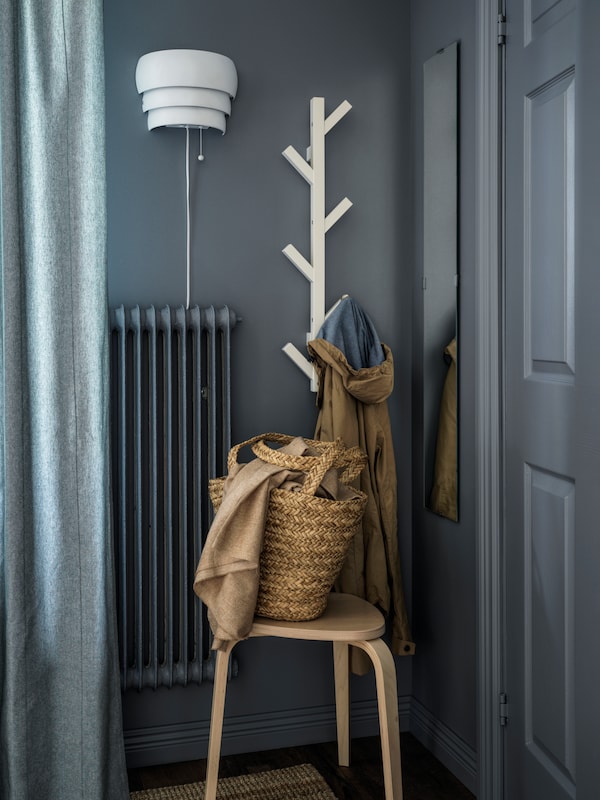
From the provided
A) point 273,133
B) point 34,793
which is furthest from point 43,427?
point 273,133

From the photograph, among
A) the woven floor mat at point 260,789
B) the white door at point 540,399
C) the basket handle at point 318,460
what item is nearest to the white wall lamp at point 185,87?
the white door at point 540,399

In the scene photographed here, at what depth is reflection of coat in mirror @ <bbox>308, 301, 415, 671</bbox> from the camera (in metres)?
2.35

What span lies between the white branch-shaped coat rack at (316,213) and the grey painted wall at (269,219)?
1.5 inches

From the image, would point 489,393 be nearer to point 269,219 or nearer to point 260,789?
point 269,219

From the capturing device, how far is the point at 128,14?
229 cm

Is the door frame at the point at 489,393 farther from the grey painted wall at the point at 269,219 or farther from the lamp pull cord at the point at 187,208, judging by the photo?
the lamp pull cord at the point at 187,208

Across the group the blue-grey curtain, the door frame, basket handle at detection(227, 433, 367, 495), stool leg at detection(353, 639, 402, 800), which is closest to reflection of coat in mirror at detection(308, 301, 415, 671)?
basket handle at detection(227, 433, 367, 495)

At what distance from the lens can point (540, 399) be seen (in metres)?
1.91

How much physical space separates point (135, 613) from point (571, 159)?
1.57m

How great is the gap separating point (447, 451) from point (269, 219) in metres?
0.82

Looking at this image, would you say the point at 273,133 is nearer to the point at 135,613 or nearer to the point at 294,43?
the point at 294,43

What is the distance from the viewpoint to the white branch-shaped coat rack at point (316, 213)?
2.42 m

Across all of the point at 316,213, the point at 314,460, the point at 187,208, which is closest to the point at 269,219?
the point at 316,213

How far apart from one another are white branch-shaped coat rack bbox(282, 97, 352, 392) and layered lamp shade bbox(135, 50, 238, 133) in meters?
0.26
